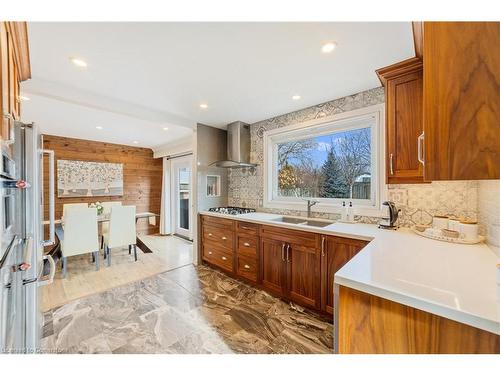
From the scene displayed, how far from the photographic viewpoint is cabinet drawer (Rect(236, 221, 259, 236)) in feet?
8.22

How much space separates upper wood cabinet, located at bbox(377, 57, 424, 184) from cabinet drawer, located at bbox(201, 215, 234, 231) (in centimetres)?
190

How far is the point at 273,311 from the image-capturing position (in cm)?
206

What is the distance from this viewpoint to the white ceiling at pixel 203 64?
132 centimetres

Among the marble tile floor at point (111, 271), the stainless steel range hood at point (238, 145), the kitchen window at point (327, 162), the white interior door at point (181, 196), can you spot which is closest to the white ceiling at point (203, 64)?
the kitchen window at point (327, 162)

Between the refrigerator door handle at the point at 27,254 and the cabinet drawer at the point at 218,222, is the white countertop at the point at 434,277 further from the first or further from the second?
the cabinet drawer at the point at 218,222

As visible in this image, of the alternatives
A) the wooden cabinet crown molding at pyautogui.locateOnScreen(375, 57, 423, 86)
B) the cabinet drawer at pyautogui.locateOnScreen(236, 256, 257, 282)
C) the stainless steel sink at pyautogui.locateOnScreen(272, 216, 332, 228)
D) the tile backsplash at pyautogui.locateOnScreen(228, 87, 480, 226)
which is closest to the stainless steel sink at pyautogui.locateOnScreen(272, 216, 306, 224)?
the stainless steel sink at pyautogui.locateOnScreen(272, 216, 332, 228)

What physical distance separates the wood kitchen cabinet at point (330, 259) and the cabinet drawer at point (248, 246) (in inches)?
33.2

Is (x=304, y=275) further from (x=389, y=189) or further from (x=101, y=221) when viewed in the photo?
(x=101, y=221)

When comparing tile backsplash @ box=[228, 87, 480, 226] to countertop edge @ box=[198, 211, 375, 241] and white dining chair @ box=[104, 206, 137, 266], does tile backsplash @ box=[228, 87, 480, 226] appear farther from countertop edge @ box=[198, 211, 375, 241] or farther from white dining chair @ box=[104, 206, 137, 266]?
white dining chair @ box=[104, 206, 137, 266]

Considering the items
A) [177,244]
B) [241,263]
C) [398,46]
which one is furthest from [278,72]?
[177,244]

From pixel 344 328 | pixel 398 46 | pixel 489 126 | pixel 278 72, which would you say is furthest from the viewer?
pixel 278 72

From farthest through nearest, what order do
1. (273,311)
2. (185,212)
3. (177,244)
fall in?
(185,212), (177,244), (273,311)

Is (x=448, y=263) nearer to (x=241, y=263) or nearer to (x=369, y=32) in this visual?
(x=369, y=32)

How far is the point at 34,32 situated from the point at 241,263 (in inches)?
107
